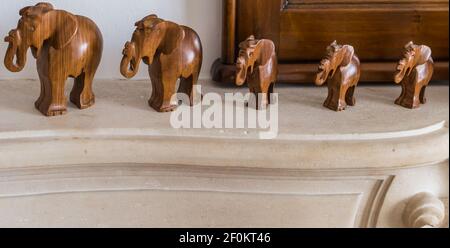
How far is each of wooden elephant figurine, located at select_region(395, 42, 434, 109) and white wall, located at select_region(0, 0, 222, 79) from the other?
26 centimetres

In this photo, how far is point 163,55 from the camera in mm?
749

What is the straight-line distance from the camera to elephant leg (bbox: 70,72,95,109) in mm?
770

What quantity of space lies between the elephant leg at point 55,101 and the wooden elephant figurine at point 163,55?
8cm

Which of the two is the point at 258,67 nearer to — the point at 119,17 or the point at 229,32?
the point at 229,32

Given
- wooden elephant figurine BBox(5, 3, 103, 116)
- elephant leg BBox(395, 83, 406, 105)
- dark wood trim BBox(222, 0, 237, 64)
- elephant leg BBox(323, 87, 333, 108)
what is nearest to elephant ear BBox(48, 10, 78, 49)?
wooden elephant figurine BBox(5, 3, 103, 116)

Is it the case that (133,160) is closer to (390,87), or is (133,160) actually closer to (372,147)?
(372,147)

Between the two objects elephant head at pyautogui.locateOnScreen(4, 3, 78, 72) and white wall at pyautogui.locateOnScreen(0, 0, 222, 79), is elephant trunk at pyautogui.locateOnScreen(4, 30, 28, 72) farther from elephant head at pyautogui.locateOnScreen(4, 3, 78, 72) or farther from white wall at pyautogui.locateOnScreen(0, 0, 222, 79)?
white wall at pyautogui.locateOnScreen(0, 0, 222, 79)

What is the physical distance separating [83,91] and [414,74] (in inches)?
16.7

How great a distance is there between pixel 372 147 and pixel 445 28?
246mm

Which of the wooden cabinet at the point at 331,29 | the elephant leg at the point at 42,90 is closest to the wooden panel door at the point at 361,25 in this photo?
the wooden cabinet at the point at 331,29

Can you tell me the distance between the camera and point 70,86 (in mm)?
854

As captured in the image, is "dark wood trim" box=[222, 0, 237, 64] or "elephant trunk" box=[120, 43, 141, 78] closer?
"elephant trunk" box=[120, 43, 141, 78]

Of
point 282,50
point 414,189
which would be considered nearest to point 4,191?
point 282,50

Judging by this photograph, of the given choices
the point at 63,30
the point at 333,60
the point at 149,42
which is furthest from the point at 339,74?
the point at 63,30
